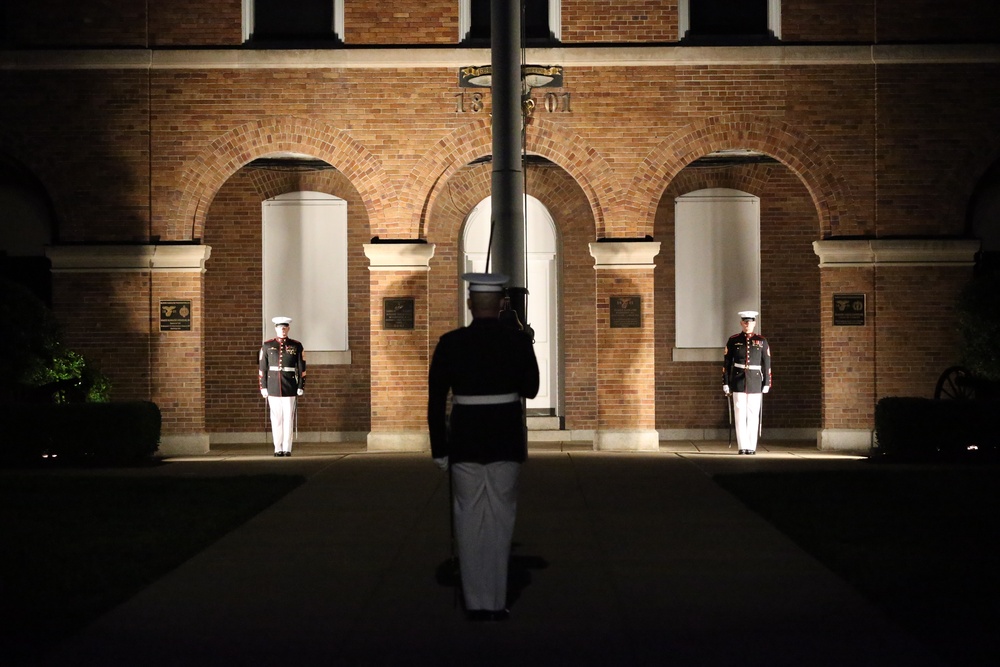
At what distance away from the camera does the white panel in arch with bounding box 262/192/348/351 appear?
2020 cm

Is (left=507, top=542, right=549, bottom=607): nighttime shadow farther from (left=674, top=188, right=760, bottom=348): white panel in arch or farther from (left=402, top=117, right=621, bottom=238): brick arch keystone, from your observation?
(left=674, top=188, right=760, bottom=348): white panel in arch

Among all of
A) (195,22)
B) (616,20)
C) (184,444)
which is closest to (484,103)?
(616,20)

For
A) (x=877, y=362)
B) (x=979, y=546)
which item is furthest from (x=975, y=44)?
(x=979, y=546)

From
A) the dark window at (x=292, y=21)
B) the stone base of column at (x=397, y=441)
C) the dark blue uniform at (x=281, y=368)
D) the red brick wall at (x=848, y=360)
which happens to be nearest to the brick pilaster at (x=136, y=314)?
the dark blue uniform at (x=281, y=368)

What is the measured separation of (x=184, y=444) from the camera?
1784 cm

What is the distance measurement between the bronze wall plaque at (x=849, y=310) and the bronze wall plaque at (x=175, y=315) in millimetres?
8495

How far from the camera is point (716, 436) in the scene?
66.7 feet

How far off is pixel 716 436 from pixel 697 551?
11004 mm

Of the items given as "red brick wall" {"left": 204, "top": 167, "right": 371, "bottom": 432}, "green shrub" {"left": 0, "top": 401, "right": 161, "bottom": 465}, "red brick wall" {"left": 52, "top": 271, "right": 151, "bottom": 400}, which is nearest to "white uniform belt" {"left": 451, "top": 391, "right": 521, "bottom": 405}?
"green shrub" {"left": 0, "top": 401, "right": 161, "bottom": 465}

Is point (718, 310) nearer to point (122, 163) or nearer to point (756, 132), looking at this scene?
point (756, 132)

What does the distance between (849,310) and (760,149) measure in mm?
2427

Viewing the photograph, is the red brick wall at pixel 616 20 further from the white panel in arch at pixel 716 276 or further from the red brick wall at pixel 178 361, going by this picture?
the red brick wall at pixel 178 361

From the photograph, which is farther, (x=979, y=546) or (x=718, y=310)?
(x=718, y=310)

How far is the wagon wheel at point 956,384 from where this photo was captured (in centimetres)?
1720
